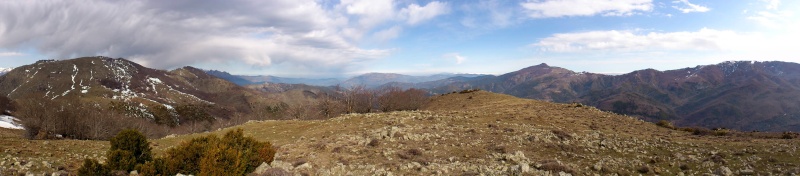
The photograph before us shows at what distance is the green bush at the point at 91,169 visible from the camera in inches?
487

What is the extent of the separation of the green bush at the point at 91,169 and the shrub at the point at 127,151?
0.63 meters

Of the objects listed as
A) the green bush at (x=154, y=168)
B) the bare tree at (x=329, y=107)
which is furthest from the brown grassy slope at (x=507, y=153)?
the bare tree at (x=329, y=107)

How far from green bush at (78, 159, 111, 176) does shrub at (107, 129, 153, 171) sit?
2.06ft

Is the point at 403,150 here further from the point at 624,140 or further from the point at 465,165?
the point at 624,140

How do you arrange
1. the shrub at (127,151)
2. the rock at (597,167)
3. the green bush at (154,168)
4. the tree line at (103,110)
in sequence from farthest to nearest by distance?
the tree line at (103,110), the rock at (597,167), the shrub at (127,151), the green bush at (154,168)

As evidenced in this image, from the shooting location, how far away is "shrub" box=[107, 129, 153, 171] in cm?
1401

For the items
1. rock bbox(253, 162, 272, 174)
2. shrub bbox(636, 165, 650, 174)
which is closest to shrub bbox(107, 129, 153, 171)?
rock bbox(253, 162, 272, 174)

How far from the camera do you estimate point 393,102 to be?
5697 cm

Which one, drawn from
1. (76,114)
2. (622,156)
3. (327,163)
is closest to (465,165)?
(327,163)

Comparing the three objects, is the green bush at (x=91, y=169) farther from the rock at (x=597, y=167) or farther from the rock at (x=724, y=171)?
the rock at (x=724, y=171)

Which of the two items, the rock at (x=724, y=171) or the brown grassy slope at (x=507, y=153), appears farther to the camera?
the brown grassy slope at (x=507, y=153)

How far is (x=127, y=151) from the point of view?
47.3 feet

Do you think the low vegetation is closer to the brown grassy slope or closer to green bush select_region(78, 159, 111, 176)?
green bush select_region(78, 159, 111, 176)

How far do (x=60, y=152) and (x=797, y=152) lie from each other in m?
36.5
